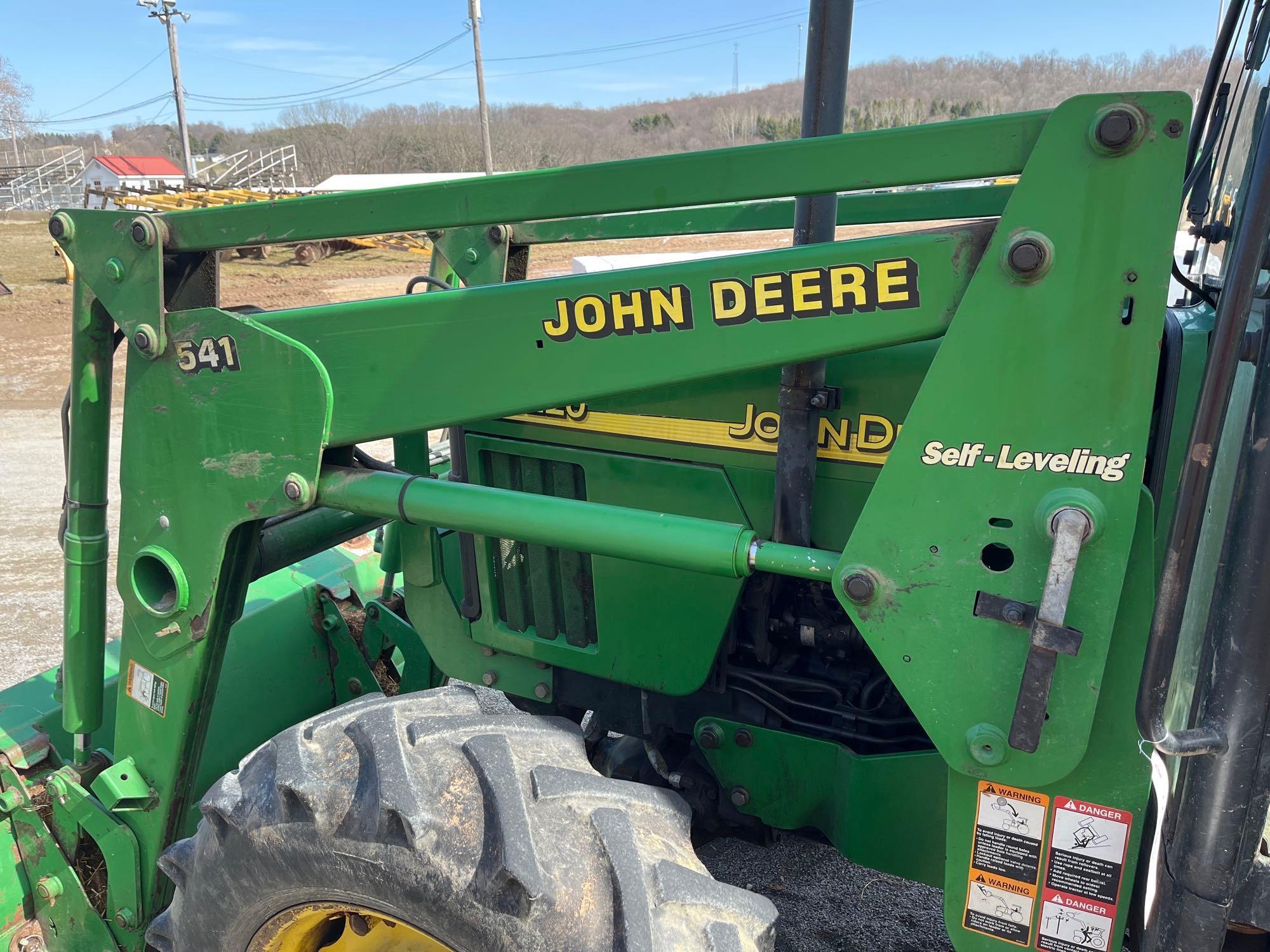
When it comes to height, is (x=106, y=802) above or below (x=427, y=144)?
below

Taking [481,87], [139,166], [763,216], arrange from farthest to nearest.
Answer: [139,166], [481,87], [763,216]

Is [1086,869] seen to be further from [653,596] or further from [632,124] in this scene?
[632,124]

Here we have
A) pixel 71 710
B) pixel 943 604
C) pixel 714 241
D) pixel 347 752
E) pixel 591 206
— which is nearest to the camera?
pixel 943 604

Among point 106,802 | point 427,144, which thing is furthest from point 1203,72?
point 427,144

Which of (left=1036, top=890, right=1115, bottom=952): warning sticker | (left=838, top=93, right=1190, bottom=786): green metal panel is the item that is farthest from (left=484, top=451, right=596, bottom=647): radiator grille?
(left=1036, top=890, right=1115, bottom=952): warning sticker

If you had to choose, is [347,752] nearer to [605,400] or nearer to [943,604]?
[605,400]

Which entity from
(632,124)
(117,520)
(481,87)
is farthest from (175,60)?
(632,124)

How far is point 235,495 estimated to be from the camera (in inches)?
79.1

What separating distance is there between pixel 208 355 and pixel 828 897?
7.51 feet

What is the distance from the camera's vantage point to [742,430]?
2027 millimetres

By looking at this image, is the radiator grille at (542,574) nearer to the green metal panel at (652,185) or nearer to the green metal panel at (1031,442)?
the green metal panel at (652,185)

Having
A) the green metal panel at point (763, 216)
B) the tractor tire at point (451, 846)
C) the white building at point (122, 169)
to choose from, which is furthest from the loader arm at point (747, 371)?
the white building at point (122, 169)

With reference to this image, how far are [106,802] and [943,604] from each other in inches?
77.5

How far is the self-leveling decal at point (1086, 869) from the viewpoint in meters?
1.50
